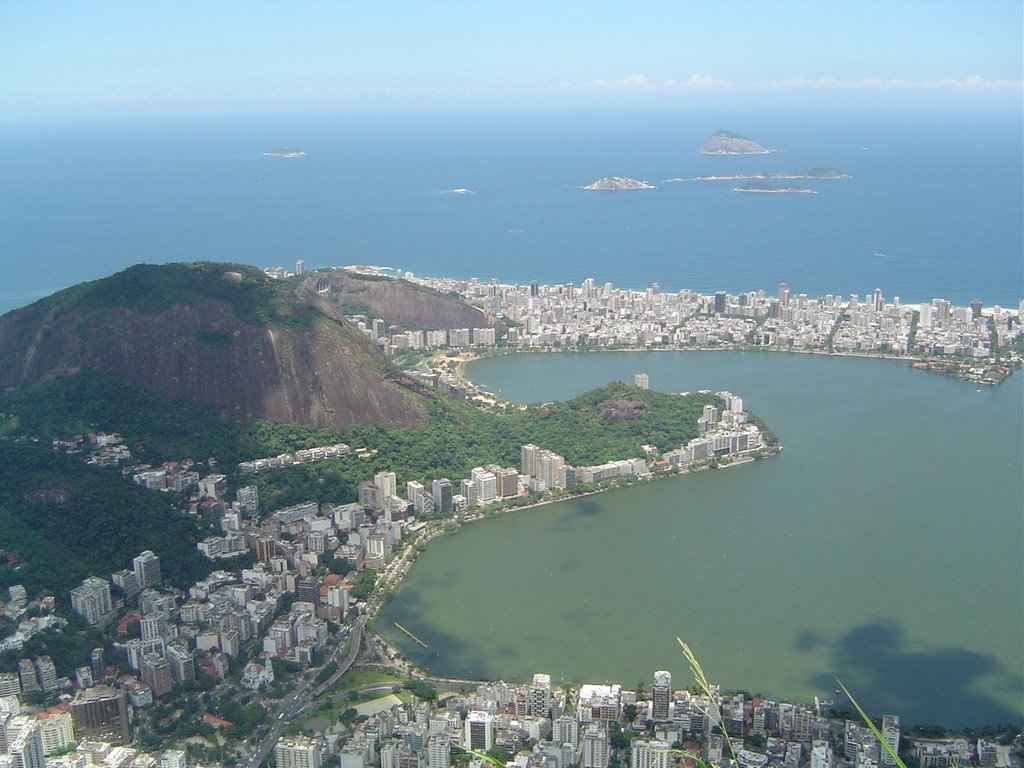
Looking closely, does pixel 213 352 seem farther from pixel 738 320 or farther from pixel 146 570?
pixel 738 320

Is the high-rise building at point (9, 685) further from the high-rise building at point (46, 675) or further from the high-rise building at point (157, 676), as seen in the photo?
the high-rise building at point (157, 676)

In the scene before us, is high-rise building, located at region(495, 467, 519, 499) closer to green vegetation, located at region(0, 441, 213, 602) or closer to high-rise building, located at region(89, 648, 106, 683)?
green vegetation, located at region(0, 441, 213, 602)

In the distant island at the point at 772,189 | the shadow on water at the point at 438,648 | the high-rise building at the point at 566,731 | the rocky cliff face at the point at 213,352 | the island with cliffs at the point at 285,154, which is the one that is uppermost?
the island with cliffs at the point at 285,154

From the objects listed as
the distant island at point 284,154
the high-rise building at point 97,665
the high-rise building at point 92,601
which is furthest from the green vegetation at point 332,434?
the distant island at point 284,154

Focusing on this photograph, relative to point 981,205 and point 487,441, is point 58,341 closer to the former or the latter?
point 487,441

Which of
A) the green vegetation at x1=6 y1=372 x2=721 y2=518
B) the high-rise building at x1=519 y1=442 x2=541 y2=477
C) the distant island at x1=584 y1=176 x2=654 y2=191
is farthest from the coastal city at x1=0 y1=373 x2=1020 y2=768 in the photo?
the distant island at x1=584 y1=176 x2=654 y2=191

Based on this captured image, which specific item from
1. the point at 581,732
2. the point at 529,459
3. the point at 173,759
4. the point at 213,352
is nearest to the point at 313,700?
the point at 173,759

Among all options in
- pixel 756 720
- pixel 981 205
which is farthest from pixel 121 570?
pixel 981 205
